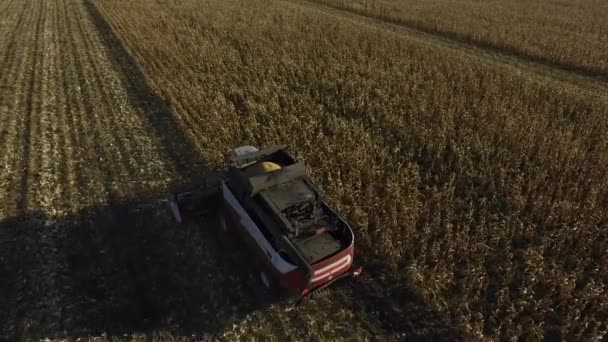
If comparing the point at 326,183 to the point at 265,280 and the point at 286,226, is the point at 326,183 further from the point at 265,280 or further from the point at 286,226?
the point at 286,226

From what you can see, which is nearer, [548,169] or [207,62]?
[548,169]

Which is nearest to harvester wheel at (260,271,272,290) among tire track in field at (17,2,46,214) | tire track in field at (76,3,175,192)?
tire track in field at (76,3,175,192)

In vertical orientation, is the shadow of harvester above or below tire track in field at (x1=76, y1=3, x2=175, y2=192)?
below

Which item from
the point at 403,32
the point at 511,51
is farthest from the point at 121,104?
the point at 511,51

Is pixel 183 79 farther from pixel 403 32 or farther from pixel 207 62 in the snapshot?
pixel 403 32

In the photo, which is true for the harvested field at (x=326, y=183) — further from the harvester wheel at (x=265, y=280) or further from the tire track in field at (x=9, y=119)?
the harvester wheel at (x=265, y=280)

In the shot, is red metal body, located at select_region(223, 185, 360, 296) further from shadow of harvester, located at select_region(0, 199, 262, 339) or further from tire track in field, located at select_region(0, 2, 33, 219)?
tire track in field, located at select_region(0, 2, 33, 219)

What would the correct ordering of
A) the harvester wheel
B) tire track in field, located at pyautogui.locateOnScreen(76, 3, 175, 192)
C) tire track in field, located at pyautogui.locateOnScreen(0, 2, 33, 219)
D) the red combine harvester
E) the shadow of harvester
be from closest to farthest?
the red combine harvester
the shadow of harvester
the harvester wheel
tire track in field, located at pyautogui.locateOnScreen(0, 2, 33, 219)
tire track in field, located at pyautogui.locateOnScreen(76, 3, 175, 192)
